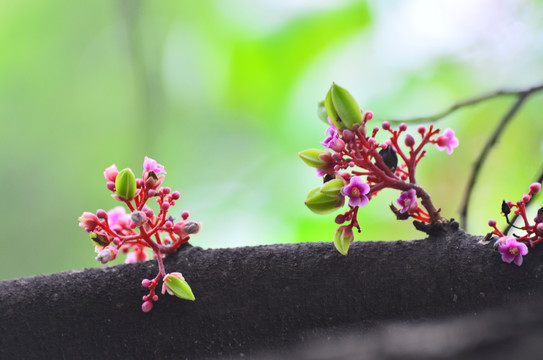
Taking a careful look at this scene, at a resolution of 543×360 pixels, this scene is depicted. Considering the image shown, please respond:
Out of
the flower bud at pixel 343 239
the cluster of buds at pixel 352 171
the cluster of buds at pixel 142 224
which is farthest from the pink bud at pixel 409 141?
the cluster of buds at pixel 142 224

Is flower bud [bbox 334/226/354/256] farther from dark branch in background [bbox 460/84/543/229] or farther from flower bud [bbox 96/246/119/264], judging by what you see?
dark branch in background [bbox 460/84/543/229]

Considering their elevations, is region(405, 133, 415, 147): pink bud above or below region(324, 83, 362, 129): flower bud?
below

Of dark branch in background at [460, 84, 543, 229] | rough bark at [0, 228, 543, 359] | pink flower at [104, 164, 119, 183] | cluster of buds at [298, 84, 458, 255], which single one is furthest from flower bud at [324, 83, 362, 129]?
dark branch in background at [460, 84, 543, 229]

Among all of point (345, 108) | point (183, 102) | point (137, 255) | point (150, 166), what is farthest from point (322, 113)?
point (183, 102)

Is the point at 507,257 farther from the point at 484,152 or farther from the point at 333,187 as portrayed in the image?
the point at 484,152

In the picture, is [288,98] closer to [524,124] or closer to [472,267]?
[524,124]

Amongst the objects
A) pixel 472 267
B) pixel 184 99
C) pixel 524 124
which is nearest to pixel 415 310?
pixel 472 267
